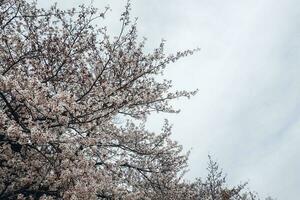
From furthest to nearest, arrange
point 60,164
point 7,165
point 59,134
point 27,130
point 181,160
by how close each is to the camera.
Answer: point 181,160, point 7,165, point 59,134, point 60,164, point 27,130

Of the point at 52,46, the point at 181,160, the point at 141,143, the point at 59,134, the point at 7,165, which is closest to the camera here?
the point at 59,134

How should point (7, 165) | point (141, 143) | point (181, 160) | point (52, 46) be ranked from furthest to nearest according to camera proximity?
1. point (181, 160)
2. point (141, 143)
3. point (52, 46)
4. point (7, 165)

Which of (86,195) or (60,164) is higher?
(60,164)

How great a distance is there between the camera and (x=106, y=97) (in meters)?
10.1

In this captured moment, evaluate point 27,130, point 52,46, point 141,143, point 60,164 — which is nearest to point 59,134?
point 60,164

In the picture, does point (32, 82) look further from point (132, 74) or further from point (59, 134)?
point (132, 74)

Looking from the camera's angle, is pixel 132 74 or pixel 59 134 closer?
pixel 59 134

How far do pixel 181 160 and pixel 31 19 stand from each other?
7.76m

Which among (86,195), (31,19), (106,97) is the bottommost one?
(86,195)

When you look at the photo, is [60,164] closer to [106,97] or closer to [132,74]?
[106,97]

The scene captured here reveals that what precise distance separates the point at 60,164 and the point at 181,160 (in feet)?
27.5

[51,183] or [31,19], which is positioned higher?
[31,19]

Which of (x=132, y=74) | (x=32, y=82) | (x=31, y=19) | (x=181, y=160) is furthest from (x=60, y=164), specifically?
(x=181, y=160)

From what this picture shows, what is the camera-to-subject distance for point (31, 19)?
12398mm
